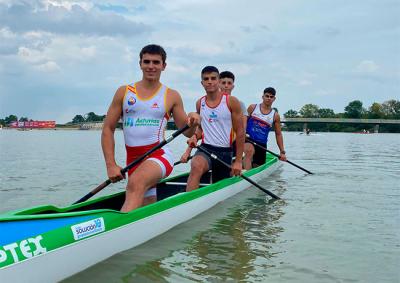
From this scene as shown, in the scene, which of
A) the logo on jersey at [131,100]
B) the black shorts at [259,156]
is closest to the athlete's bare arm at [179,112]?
the logo on jersey at [131,100]

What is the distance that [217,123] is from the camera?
841cm

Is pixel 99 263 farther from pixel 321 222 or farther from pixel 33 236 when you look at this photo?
pixel 321 222

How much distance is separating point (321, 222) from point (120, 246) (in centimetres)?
383

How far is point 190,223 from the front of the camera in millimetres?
7145

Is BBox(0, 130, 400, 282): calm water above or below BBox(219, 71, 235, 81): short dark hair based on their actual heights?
below

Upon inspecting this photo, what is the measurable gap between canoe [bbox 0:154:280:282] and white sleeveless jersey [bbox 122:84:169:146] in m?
0.89

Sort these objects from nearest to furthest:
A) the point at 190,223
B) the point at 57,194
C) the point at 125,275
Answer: the point at 125,275
the point at 190,223
the point at 57,194

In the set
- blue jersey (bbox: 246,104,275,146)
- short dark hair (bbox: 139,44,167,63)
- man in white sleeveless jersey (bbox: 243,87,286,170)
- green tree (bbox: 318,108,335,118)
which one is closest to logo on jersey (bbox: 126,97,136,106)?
short dark hair (bbox: 139,44,167,63)

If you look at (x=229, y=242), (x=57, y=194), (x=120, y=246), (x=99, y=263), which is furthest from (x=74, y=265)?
(x=57, y=194)

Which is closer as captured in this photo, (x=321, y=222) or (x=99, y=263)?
(x=99, y=263)

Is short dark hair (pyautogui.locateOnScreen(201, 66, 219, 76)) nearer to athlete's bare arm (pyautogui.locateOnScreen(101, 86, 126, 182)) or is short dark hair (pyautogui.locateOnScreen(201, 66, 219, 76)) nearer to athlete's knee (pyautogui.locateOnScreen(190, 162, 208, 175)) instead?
→ athlete's knee (pyautogui.locateOnScreen(190, 162, 208, 175))

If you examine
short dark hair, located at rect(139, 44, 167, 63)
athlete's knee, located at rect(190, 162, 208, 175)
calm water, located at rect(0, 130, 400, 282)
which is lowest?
calm water, located at rect(0, 130, 400, 282)

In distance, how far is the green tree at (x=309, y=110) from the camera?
16573 cm

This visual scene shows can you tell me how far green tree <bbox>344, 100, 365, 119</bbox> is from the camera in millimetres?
152175
